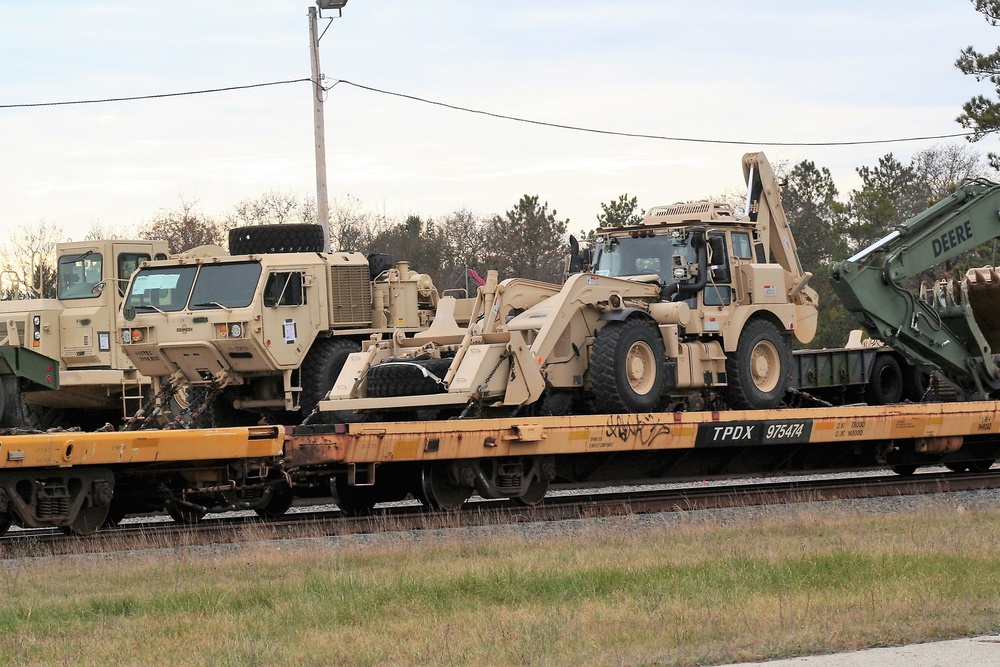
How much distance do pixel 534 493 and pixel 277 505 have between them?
278cm

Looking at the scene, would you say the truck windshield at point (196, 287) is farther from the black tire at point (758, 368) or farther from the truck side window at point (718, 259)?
the black tire at point (758, 368)

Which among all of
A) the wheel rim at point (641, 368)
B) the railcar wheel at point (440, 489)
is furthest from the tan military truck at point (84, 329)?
the wheel rim at point (641, 368)

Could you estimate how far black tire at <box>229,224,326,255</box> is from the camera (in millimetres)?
21812

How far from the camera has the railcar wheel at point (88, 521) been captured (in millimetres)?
12914

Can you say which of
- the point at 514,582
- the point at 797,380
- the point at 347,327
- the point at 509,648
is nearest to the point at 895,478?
the point at 797,380

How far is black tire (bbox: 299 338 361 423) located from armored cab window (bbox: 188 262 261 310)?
1.25m

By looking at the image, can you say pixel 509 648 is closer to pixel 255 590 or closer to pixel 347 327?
pixel 255 590

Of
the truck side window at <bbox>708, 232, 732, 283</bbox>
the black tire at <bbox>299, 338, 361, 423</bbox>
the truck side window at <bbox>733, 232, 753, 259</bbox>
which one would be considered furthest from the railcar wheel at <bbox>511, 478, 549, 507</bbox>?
the black tire at <bbox>299, 338, 361, 423</bbox>

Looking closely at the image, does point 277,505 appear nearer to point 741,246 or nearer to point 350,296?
point 350,296

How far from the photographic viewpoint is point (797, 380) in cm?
1925

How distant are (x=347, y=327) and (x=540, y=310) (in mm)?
5801

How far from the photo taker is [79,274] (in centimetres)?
2327

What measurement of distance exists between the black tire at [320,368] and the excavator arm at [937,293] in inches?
270

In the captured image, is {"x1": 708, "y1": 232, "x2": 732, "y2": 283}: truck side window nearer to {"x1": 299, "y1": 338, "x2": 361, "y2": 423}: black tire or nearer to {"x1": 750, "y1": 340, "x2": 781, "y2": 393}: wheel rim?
{"x1": 750, "y1": 340, "x2": 781, "y2": 393}: wheel rim
